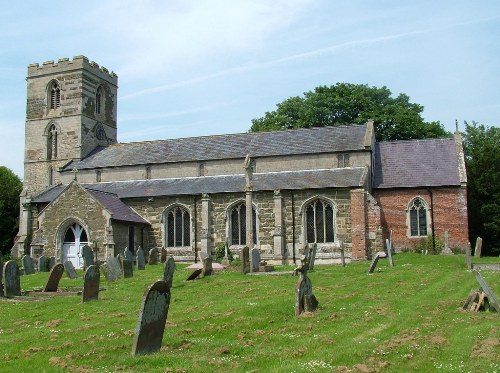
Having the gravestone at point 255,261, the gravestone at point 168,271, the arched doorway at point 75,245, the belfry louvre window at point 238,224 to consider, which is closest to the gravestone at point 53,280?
the gravestone at point 168,271

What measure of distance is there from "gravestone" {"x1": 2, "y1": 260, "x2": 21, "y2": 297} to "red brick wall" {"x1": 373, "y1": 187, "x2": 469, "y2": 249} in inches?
891

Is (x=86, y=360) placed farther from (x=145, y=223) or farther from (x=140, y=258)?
(x=145, y=223)

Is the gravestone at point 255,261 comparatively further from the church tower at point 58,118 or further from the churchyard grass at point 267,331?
the church tower at point 58,118

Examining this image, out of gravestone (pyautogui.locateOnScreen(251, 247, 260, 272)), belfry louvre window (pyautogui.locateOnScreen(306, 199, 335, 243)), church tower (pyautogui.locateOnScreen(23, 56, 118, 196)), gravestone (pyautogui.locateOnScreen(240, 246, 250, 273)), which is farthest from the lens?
church tower (pyautogui.locateOnScreen(23, 56, 118, 196))

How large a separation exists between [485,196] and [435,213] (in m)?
6.09

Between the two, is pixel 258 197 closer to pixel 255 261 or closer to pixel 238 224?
pixel 238 224

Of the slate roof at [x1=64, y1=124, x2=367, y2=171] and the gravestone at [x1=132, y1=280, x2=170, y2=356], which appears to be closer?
the gravestone at [x1=132, y1=280, x2=170, y2=356]

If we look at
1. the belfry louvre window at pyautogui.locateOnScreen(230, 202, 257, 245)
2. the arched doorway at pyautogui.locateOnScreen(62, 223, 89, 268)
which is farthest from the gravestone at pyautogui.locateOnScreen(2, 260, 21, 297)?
the belfry louvre window at pyautogui.locateOnScreen(230, 202, 257, 245)

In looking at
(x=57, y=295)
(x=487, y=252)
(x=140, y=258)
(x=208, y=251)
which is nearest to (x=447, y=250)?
(x=487, y=252)

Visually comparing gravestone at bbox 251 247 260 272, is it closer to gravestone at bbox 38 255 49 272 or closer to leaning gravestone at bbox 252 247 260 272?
leaning gravestone at bbox 252 247 260 272

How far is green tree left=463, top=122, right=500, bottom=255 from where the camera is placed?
3622 centimetres

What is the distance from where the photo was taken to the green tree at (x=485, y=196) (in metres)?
36.2

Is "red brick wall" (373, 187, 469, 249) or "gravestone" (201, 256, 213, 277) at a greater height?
"red brick wall" (373, 187, 469, 249)

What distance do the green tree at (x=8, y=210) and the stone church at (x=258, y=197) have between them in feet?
23.5
